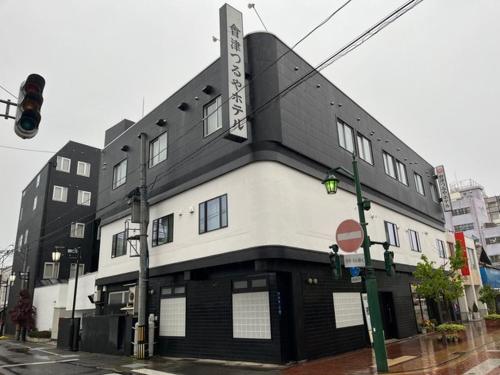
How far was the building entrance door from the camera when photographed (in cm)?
2031

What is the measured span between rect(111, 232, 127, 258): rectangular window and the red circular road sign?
14.9 m

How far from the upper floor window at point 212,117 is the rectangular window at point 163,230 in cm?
467

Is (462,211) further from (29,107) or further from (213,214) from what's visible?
(29,107)

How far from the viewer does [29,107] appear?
19.0 feet

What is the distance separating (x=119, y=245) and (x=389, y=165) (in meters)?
17.8

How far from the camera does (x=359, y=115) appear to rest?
2273 cm

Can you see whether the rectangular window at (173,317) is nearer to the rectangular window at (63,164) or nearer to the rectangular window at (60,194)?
the rectangular window at (60,194)

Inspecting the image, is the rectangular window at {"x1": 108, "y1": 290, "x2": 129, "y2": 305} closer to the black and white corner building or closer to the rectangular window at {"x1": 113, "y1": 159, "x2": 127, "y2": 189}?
the black and white corner building

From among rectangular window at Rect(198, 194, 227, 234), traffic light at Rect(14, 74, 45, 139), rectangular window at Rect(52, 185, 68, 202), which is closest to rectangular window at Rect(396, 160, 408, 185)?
rectangular window at Rect(198, 194, 227, 234)

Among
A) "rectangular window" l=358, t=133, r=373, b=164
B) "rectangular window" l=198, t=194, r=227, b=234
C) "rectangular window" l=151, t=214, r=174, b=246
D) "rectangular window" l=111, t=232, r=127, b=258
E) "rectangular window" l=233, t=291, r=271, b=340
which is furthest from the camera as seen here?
"rectangular window" l=111, t=232, r=127, b=258

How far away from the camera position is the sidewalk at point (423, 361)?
11.5 metres

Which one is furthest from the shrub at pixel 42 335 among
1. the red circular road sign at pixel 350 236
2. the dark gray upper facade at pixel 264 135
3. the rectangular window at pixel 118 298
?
the red circular road sign at pixel 350 236

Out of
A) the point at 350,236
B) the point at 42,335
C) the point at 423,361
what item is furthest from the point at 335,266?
the point at 42,335

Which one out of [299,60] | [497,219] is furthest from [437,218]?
[497,219]
